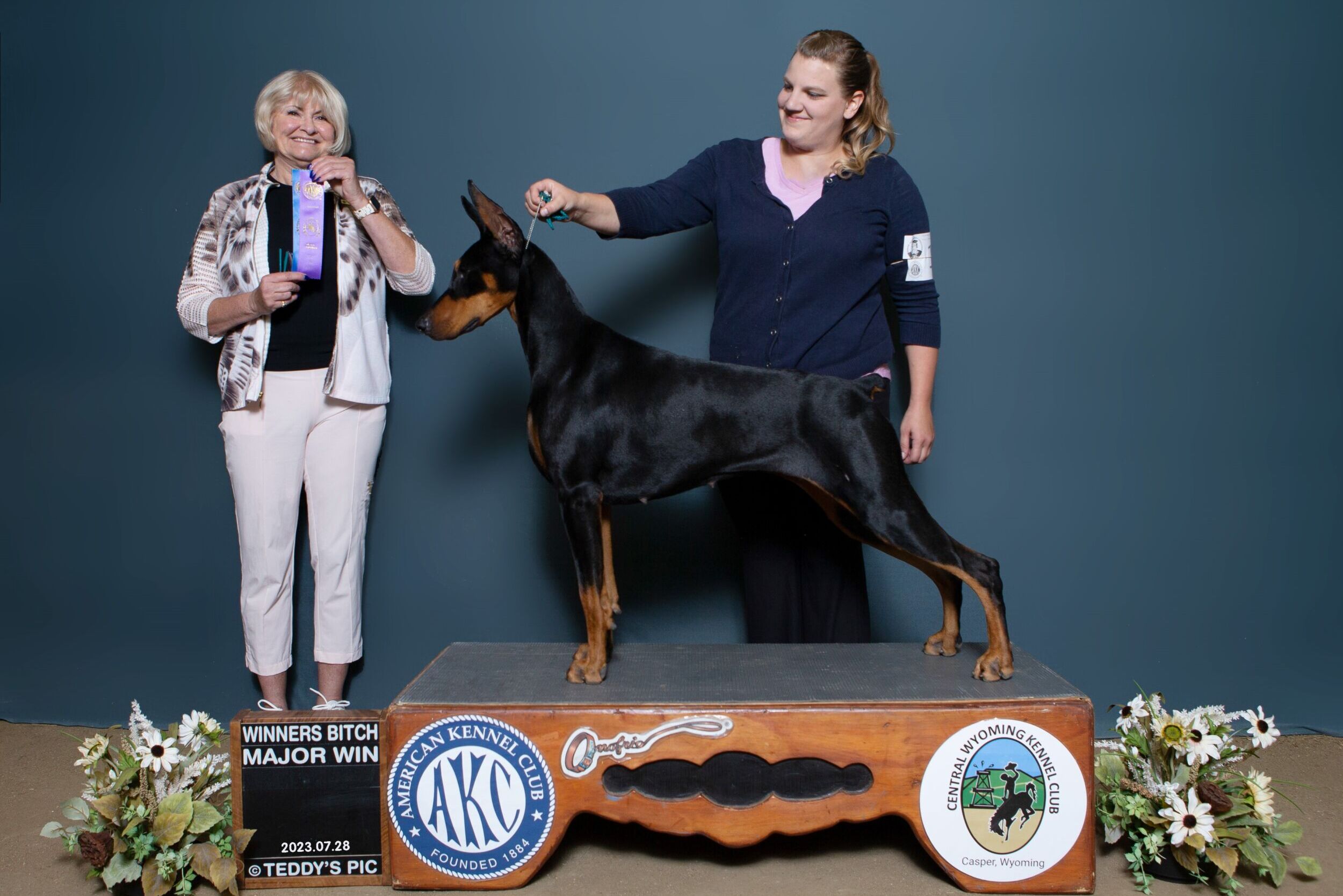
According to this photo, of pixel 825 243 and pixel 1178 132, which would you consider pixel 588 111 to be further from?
pixel 1178 132

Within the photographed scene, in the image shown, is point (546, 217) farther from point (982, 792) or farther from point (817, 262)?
point (982, 792)

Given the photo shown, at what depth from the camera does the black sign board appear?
2.18m

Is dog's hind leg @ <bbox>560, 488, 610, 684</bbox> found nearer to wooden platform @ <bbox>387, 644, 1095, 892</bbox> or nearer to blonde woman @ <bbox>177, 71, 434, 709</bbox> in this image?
wooden platform @ <bbox>387, 644, 1095, 892</bbox>

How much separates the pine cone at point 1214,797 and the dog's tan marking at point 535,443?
1771 millimetres

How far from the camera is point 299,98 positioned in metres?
2.87

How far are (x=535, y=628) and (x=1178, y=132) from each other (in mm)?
2802

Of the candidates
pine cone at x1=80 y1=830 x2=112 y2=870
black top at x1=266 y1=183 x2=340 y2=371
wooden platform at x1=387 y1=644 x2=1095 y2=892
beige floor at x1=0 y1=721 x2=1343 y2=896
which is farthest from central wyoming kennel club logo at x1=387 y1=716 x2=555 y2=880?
black top at x1=266 y1=183 x2=340 y2=371

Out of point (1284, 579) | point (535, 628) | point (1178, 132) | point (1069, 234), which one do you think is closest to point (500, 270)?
point (535, 628)

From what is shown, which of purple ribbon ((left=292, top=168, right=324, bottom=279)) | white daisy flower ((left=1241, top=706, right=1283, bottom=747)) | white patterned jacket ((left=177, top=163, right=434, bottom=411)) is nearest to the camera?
white daisy flower ((left=1241, top=706, right=1283, bottom=747))

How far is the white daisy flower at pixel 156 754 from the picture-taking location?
2.27 m

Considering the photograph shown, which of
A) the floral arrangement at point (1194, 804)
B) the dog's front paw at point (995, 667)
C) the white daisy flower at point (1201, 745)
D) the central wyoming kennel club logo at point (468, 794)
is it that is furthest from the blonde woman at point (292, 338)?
the white daisy flower at point (1201, 745)

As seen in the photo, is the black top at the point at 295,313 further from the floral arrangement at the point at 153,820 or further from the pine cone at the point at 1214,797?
the pine cone at the point at 1214,797

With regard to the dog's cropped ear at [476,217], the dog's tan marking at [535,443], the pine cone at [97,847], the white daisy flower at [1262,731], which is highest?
the dog's cropped ear at [476,217]

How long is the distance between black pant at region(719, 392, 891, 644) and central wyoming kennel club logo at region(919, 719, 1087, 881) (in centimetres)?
69
